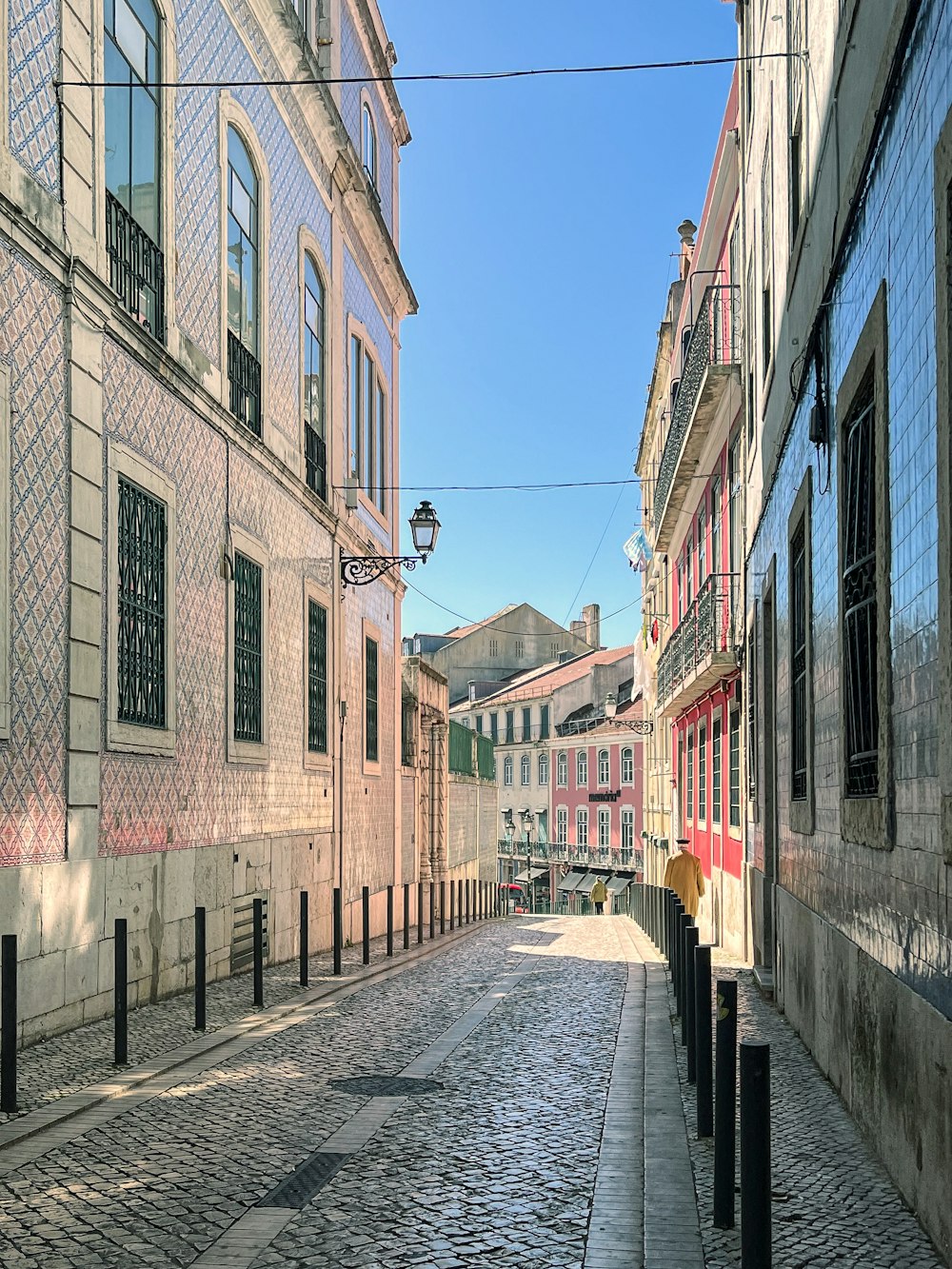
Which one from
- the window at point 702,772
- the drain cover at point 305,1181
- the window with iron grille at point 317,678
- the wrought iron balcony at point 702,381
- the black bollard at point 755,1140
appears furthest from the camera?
the window at point 702,772

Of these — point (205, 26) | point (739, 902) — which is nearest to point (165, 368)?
point (205, 26)

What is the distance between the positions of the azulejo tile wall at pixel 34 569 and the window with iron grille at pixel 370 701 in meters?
12.8

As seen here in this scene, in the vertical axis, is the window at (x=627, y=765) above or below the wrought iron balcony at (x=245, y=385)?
below

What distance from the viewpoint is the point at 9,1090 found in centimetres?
667

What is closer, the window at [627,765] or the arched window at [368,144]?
the arched window at [368,144]

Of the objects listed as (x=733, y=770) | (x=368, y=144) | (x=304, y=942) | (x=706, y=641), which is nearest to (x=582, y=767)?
(x=706, y=641)

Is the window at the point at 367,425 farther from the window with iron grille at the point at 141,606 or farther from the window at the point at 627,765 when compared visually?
the window at the point at 627,765

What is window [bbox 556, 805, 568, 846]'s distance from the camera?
2512 inches

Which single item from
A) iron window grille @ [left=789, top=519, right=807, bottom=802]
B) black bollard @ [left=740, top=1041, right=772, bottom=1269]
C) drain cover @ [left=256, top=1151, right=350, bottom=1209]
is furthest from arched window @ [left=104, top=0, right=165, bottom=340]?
black bollard @ [left=740, top=1041, right=772, bottom=1269]

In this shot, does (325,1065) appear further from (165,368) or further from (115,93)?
(115,93)

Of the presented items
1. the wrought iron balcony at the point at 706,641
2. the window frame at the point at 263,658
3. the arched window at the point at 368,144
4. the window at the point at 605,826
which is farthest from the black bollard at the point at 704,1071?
the window at the point at 605,826

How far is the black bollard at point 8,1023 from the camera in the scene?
21.3 feet

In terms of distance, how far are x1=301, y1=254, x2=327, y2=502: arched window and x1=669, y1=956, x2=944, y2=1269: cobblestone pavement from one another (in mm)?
12325

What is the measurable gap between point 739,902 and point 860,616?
11.4 meters
